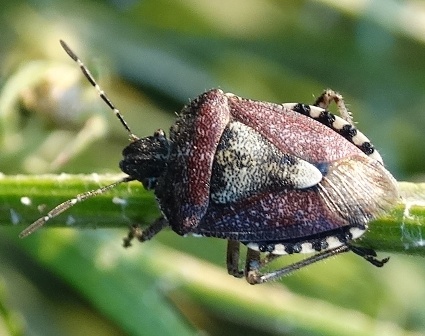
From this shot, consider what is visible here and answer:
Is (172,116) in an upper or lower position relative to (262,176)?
lower

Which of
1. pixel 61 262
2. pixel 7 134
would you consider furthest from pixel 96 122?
pixel 61 262

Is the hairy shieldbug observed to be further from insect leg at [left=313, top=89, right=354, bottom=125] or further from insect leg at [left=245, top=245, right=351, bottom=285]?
insect leg at [left=313, top=89, right=354, bottom=125]

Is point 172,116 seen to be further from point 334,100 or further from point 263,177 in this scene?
point 263,177

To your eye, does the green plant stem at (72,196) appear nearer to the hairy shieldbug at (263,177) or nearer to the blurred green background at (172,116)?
the hairy shieldbug at (263,177)

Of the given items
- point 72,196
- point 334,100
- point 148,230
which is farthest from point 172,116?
point 72,196

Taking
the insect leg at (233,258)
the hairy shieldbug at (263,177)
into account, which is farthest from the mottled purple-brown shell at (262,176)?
the insect leg at (233,258)

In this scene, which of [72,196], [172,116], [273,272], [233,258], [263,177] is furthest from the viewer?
[172,116]

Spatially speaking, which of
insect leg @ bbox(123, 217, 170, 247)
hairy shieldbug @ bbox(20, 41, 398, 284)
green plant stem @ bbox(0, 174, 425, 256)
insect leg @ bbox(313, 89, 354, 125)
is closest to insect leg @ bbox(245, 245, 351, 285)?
hairy shieldbug @ bbox(20, 41, 398, 284)
